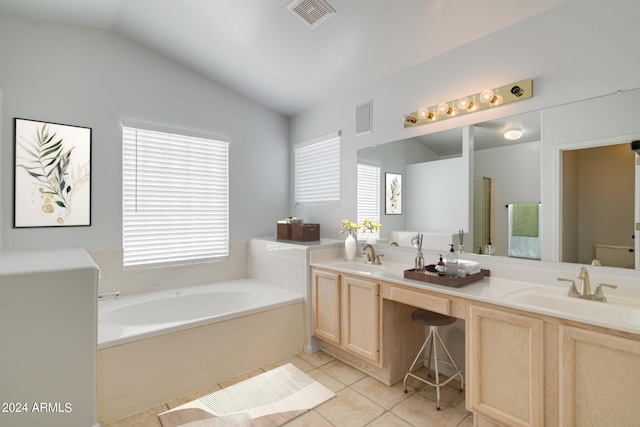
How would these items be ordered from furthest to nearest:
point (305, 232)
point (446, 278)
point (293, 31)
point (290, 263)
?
point (305, 232), point (290, 263), point (293, 31), point (446, 278)

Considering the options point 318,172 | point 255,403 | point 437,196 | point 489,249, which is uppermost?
point 318,172

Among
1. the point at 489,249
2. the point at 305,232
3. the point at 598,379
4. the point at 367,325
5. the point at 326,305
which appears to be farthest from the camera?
the point at 305,232

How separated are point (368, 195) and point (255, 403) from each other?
2.07 meters

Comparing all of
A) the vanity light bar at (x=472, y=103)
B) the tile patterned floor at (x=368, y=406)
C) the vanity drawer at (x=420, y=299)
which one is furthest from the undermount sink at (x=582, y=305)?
the vanity light bar at (x=472, y=103)

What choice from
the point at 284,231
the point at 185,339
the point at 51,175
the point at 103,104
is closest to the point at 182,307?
the point at 185,339

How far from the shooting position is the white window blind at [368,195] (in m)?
3.04

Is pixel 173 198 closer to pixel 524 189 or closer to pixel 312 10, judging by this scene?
pixel 312 10

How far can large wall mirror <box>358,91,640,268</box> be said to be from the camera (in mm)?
1765

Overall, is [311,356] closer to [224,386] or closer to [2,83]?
[224,386]

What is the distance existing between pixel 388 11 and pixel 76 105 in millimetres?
2776

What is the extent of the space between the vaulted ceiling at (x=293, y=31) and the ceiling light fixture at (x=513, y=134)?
737mm

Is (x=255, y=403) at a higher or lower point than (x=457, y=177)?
lower

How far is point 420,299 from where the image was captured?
2.08 metres

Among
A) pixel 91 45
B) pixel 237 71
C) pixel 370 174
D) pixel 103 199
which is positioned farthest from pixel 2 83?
pixel 370 174
